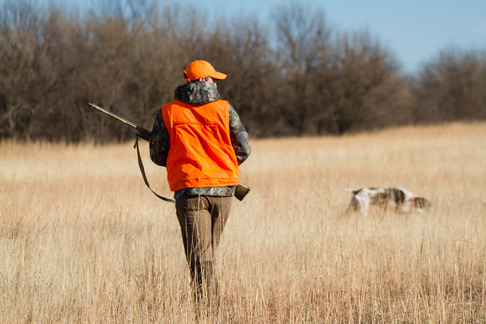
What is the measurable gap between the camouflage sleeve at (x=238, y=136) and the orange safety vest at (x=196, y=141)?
72 mm

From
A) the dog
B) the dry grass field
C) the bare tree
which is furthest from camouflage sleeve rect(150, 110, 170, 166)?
the bare tree

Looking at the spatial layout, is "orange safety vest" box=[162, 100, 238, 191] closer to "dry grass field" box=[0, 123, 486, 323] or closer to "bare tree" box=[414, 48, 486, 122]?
"dry grass field" box=[0, 123, 486, 323]

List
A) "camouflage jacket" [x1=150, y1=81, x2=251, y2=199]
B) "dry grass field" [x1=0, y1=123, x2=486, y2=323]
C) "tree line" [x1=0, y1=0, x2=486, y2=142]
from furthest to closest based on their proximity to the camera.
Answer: "tree line" [x1=0, y1=0, x2=486, y2=142] < "dry grass field" [x1=0, y1=123, x2=486, y2=323] < "camouflage jacket" [x1=150, y1=81, x2=251, y2=199]

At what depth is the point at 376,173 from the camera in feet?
40.4

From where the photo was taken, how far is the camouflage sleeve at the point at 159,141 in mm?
3635

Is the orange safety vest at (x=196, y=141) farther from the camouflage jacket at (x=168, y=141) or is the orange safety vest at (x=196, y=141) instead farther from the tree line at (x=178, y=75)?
the tree line at (x=178, y=75)

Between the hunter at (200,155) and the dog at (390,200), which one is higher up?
the hunter at (200,155)

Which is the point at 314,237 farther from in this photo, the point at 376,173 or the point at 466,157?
the point at 466,157

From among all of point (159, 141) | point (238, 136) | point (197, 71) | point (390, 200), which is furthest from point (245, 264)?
point (390, 200)

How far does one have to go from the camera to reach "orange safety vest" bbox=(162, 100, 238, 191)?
11.5 feet

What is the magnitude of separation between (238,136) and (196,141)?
0.33m

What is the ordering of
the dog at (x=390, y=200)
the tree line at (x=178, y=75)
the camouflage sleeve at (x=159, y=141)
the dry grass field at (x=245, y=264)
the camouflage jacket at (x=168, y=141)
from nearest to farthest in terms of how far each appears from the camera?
Answer: the camouflage jacket at (x=168, y=141)
the camouflage sleeve at (x=159, y=141)
the dry grass field at (x=245, y=264)
the dog at (x=390, y=200)
the tree line at (x=178, y=75)

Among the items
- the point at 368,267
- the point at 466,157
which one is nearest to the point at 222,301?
the point at 368,267

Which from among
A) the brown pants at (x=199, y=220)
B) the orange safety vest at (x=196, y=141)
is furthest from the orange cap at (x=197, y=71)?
the brown pants at (x=199, y=220)
